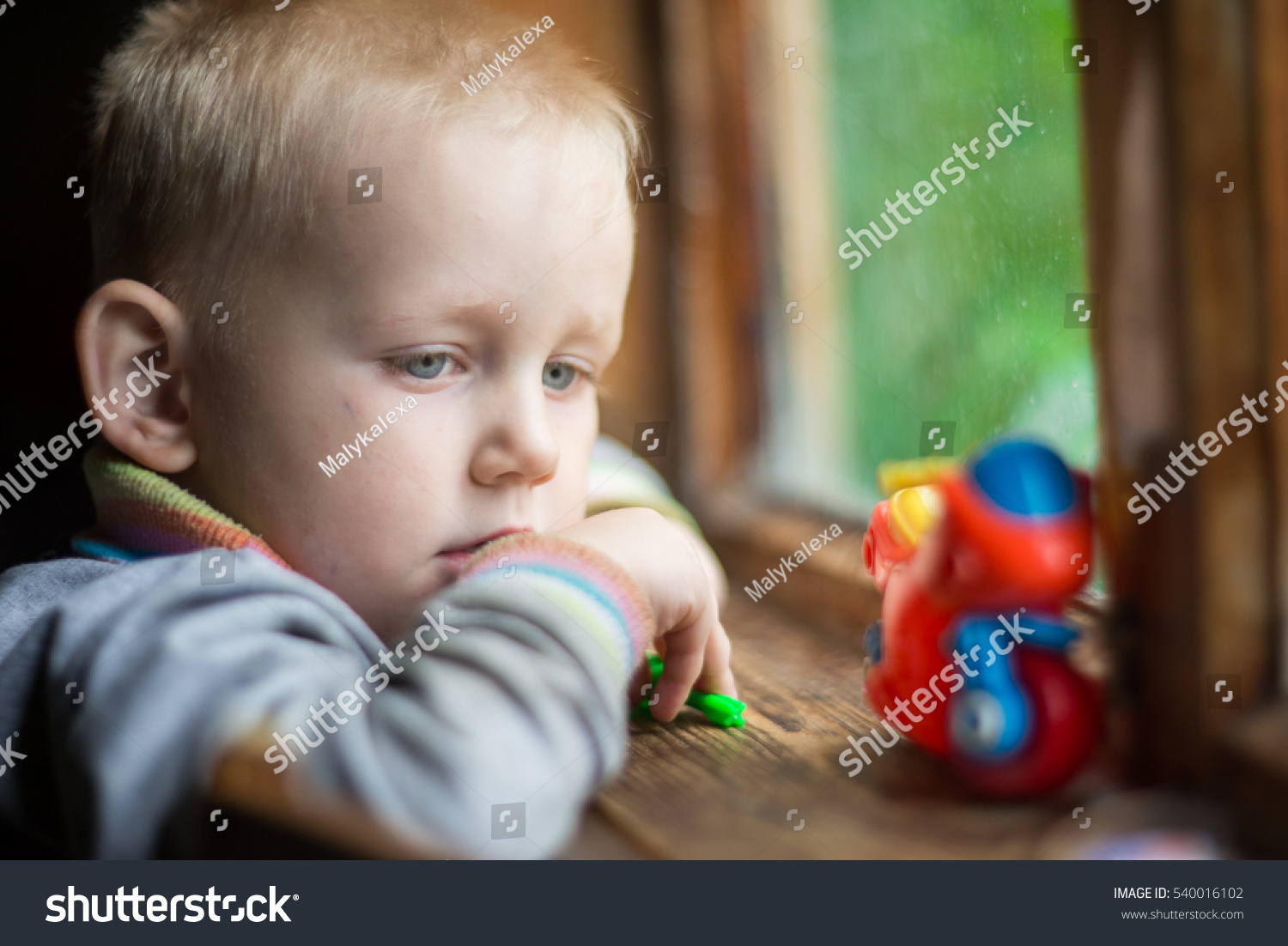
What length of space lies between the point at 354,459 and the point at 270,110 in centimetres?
17

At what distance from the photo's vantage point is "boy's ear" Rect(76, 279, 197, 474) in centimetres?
48

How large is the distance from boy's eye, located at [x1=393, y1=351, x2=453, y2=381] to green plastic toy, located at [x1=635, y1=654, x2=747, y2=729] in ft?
0.59

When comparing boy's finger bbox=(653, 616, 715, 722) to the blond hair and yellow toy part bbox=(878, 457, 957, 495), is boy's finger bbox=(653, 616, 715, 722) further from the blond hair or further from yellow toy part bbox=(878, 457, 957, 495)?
the blond hair

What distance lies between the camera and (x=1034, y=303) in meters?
0.43

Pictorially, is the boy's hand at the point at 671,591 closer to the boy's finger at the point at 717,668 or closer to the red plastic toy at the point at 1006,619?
the boy's finger at the point at 717,668

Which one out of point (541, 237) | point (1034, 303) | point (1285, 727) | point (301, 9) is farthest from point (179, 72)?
point (1285, 727)

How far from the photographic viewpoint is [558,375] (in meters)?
0.50

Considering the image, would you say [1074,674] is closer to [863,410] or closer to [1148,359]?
[1148,359]

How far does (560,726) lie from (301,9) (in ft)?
1.20

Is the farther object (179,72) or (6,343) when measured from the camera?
(6,343)

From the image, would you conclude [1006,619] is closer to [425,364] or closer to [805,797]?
[805,797]


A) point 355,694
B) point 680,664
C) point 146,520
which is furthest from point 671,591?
point 146,520

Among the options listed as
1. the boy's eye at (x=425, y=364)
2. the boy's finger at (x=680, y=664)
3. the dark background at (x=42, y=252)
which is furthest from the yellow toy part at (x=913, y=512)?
the dark background at (x=42, y=252)

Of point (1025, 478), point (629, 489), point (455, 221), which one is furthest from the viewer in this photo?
point (629, 489)
